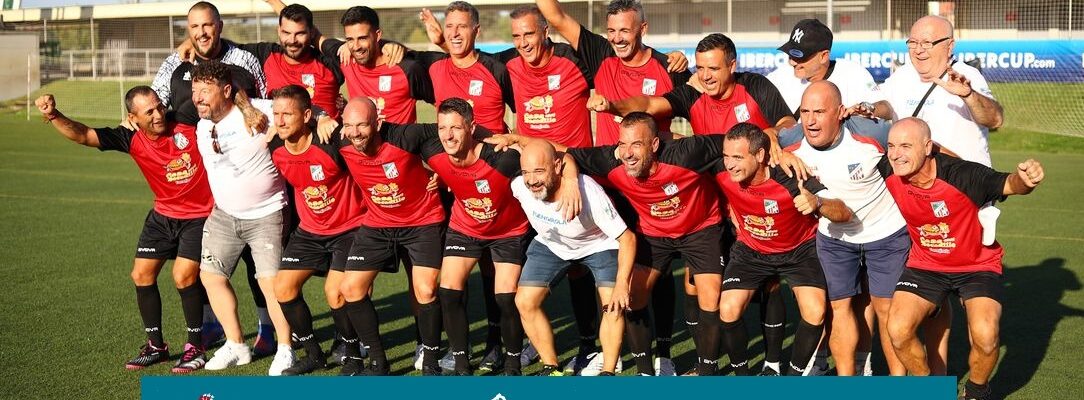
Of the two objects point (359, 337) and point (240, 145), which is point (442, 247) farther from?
point (240, 145)

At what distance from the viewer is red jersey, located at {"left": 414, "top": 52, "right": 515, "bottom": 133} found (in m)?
8.89

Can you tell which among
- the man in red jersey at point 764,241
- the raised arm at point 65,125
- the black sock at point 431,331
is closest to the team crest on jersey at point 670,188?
the man in red jersey at point 764,241

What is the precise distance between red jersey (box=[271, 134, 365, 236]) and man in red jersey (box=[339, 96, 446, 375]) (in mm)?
155

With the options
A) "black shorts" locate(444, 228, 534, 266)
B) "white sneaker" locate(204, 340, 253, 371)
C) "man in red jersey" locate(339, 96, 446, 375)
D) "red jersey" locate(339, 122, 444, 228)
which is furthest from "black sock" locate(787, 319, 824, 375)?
"white sneaker" locate(204, 340, 253, 371)

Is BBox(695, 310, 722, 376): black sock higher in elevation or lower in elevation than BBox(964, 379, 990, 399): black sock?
higher

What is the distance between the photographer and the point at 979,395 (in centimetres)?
723

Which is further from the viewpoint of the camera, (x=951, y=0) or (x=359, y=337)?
(x=951, y=0)

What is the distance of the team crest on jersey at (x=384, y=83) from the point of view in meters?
9.02

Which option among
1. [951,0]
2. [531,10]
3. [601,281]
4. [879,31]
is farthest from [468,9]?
[951,0]

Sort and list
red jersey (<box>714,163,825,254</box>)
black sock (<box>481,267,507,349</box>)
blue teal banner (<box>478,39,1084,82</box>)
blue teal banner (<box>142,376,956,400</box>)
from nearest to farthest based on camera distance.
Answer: blue teal banner (<box>142,376,956,400</box>), red jersey (<box>714,163,825,254</box>), black sock (<box>481,267,507,349</box>), blue teal banner (<box>478,39,1084,82</box>)

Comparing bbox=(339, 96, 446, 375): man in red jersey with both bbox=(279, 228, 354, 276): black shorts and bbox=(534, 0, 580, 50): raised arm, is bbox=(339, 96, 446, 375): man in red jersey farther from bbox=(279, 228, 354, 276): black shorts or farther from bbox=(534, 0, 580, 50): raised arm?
bbox=(534, 0, 580, 50): raised arm

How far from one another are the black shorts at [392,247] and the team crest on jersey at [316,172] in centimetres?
49

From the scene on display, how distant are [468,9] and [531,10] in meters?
0.50

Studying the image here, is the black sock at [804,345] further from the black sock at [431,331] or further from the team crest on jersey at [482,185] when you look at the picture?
the black sock at [431,331]
